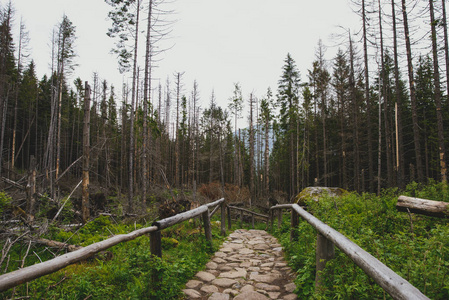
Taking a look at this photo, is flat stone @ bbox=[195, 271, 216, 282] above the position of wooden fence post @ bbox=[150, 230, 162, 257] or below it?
below

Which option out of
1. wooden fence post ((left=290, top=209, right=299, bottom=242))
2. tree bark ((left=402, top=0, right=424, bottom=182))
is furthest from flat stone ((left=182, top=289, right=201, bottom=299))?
tree bark ((left=402, top=0, right=424, bottom=182))

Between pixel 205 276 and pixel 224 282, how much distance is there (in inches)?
14.6

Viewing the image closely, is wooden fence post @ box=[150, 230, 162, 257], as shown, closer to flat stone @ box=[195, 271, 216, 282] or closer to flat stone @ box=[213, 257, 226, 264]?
flat stone @ box=[195, 271, 216, 282]

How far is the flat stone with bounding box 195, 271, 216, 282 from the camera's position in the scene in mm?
3660

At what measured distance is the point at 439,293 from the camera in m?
1.76

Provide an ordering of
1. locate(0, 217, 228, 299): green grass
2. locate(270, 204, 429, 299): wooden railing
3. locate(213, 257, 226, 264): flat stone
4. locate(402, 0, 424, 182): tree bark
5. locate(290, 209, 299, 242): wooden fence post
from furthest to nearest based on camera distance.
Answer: locate(402, 0, 424, 182): tree bark, locate(290, 209, 299, 242): wooden fence post, locate(213, 257, 226, 264): flat stone, locate(0, 217, 228, 299): green grass, locate(270, 204, 429, 299): wooden railing

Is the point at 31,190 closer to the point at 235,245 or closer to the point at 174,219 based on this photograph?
the point at 174,219

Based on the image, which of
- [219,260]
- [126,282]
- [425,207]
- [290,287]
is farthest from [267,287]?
[425,207]

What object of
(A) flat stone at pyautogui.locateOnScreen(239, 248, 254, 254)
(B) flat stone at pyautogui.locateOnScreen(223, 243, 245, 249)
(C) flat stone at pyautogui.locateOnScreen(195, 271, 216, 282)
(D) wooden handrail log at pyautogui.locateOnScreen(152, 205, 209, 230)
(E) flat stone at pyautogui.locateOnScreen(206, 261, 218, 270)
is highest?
(D) wooden handrail log at pyautogui.locateOnScreen(152, 205, 209, 230)

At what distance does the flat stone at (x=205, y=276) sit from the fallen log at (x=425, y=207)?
3760 mm

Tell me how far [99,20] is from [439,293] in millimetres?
17070

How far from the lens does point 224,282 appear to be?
3574mm

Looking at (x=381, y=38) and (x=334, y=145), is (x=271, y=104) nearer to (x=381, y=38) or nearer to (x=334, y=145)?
(x=334, y=145)

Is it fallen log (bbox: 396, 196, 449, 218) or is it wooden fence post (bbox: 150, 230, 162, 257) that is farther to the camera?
fallen log (bbox: 396, 196, 449, 218)
